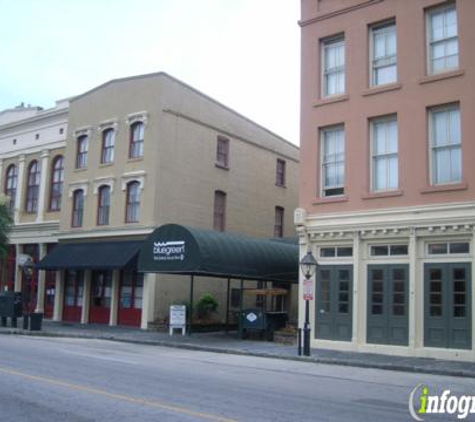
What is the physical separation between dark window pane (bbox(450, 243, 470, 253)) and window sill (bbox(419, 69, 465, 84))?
16.5 feet

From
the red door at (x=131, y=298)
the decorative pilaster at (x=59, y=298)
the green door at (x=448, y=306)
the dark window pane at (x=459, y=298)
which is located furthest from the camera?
the decorative pilaster at (x=59, y=298)

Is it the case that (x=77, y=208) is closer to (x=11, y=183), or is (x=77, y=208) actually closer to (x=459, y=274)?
(x=11, y=183)

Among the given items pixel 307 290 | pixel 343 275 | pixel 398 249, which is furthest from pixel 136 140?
pixel 398 249

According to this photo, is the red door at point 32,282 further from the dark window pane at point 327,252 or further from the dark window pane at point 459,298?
the dark window pane at point 459,298

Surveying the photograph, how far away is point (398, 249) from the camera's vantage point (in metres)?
20.2

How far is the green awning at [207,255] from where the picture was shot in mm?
23219

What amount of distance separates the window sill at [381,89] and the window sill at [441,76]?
2.69 feet

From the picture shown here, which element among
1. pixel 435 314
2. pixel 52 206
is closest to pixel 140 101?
pixel 52 206

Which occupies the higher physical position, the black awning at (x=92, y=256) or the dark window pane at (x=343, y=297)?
the black awning at (x=92, y=256)

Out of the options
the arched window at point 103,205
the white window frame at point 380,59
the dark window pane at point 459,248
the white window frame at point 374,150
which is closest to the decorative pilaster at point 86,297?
the arched window at point 103,205

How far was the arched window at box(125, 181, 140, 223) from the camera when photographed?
100ft

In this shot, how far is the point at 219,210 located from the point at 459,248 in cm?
1646

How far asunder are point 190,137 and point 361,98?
39.3 ft

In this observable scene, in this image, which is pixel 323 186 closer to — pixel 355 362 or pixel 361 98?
pixel 361 98
